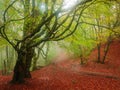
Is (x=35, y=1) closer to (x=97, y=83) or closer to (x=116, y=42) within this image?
(x=97, y=83)

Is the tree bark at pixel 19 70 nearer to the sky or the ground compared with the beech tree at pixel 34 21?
nearer to the ground

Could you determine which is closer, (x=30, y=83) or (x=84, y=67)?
(x=30, y=83)

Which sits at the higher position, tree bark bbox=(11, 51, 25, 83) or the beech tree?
the beech tree

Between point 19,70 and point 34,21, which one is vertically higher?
point 34,21

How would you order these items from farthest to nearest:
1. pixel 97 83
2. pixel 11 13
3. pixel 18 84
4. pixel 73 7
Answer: pixel 97 83 → pixel 18 84 → pixel 11 13 → pixel 73 7

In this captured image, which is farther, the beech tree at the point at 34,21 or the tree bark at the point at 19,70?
the tree bark at the point at 19,70

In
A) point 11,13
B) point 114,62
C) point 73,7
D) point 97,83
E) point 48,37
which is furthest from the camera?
point 114,62

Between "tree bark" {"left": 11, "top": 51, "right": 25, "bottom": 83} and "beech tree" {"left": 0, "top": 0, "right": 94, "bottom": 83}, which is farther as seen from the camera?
"tree bark" {"left": 11, "top": 51, "right": 25, "bottom": 83}

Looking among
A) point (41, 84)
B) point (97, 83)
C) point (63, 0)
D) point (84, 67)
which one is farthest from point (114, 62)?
point (63, 0)

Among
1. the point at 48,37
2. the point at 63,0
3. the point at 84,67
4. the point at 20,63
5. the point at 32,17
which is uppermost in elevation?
the point at 63,0

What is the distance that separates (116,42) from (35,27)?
84.7ft

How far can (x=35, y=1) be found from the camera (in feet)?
38.5

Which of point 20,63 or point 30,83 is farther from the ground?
point 20,63

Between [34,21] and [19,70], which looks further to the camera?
[19,70]
